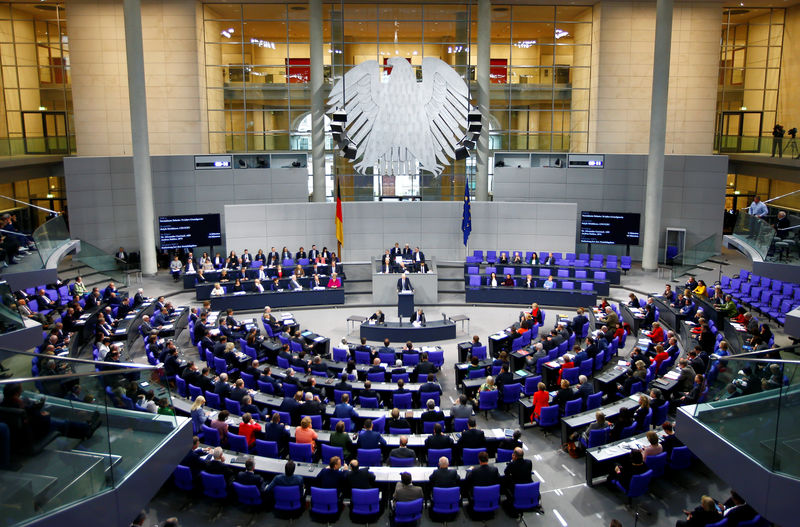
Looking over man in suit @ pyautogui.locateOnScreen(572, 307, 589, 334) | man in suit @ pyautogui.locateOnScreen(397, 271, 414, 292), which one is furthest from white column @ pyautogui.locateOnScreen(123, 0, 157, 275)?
man in suit @ pyautogui.locateOnScreen(572, 307, 589, 334)

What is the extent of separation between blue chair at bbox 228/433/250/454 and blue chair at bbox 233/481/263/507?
1057mm

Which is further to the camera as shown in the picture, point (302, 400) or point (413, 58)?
point (413, 58)

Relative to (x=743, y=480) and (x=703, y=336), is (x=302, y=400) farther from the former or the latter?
(x=703, y=336)

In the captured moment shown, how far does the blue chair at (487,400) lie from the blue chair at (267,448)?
169 inches

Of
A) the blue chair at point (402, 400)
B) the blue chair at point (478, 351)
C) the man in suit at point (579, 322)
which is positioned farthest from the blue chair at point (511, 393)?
the man in suit at point (579, 322)

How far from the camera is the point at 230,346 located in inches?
548

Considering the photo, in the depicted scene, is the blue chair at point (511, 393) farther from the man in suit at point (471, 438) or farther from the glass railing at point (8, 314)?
the glass railing at point (8, 314)

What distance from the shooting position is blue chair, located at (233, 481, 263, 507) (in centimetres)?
892

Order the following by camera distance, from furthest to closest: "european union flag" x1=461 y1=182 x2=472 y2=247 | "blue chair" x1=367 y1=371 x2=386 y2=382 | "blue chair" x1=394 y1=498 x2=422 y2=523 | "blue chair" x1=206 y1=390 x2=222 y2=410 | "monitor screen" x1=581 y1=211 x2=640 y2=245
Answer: "monitor screen" x1=581 y1=211 x2=640 y2=245 < "european union flag" x1=461 y1=182 x2=472 y2=247 < "blue chair" x1=367 y1=371 x2=386 y2=382 < "blue chair" x1=206 y1=390 x2=222 y2=410 < "blue chair" x1=394 y1=498 x2=422 y2=523

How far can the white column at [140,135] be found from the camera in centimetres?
2248

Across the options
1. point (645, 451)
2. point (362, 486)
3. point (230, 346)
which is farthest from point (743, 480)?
point (230, 346)

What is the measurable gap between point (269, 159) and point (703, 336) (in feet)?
59.4

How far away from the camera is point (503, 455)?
9.91 m

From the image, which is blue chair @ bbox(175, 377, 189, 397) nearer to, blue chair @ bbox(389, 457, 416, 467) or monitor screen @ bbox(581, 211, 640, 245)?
blue chair @ bbox(389, 457, 416, 467)
